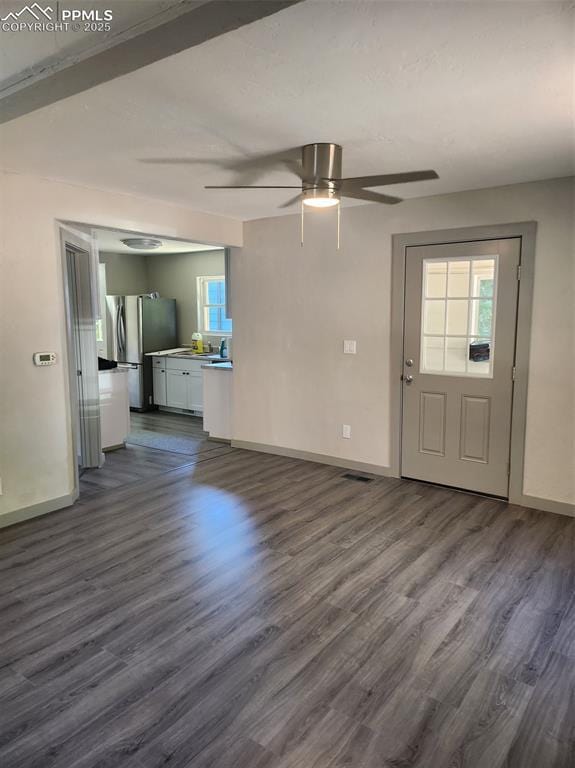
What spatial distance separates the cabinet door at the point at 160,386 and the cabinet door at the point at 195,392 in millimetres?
528

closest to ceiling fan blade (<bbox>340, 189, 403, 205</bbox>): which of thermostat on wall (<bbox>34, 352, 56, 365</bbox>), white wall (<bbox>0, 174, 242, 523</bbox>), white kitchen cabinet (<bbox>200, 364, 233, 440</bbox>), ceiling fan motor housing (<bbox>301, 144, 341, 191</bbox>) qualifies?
ceiling fan motor housing (<bbox>301, 144, 341, 191</bbox>)

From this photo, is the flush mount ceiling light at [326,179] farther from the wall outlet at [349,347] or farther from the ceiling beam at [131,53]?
the wall outlet at [349,347]

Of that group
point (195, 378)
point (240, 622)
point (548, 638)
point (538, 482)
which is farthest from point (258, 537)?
point (195, 378)

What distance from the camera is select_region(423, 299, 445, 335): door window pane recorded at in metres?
4.29

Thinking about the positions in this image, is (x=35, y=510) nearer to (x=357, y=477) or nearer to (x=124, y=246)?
(x=357, y=477)

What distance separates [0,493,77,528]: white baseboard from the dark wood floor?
124mm

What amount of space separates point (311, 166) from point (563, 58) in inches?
53.0

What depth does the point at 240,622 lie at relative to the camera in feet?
8.21

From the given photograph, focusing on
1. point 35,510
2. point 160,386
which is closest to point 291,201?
point 35,510

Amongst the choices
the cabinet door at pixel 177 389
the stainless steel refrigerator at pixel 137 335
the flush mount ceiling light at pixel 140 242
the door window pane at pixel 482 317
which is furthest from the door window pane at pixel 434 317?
the stainless steel refrigerator at pixel 137 335

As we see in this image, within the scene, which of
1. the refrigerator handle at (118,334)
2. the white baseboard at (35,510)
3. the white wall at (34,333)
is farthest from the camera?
the refrigerator handle at (118,334)

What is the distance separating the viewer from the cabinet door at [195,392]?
7219mm

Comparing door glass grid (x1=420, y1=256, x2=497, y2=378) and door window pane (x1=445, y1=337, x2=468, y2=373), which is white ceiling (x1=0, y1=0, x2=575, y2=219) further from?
door window pane (x1=445, y1=337, x2=468, y2=373)

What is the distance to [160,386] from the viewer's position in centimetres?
767
